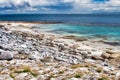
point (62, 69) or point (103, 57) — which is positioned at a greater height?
point (62, 69)

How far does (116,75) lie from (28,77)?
187 inches

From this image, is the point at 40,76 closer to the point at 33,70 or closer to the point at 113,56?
the point at 33,70

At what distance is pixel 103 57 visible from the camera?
26.2 meters

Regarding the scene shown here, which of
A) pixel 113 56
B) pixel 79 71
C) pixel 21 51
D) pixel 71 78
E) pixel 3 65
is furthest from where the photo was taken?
pixel 113 56

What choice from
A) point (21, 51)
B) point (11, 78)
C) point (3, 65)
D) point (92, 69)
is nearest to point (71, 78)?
point (92, 69)

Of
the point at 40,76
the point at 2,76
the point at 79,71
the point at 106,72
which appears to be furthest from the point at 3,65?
the point at 106,72

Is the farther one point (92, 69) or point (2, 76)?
point (92, 69)

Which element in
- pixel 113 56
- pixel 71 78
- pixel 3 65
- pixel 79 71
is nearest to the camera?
pixel 71 78

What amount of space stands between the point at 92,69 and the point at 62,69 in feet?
5.60

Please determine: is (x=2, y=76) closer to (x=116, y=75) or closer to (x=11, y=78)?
(x=11, y=78)

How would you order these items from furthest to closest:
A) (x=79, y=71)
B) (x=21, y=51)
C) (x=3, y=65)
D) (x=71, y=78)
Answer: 1. (x=21, y=51)
2. (x=3, y=65)
3. (x=79, y=71)
4. (x=71, y=78)

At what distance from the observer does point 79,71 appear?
43.4ft

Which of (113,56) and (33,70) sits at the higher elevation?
(33,70)

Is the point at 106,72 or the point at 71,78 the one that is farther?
the point at 106,72
